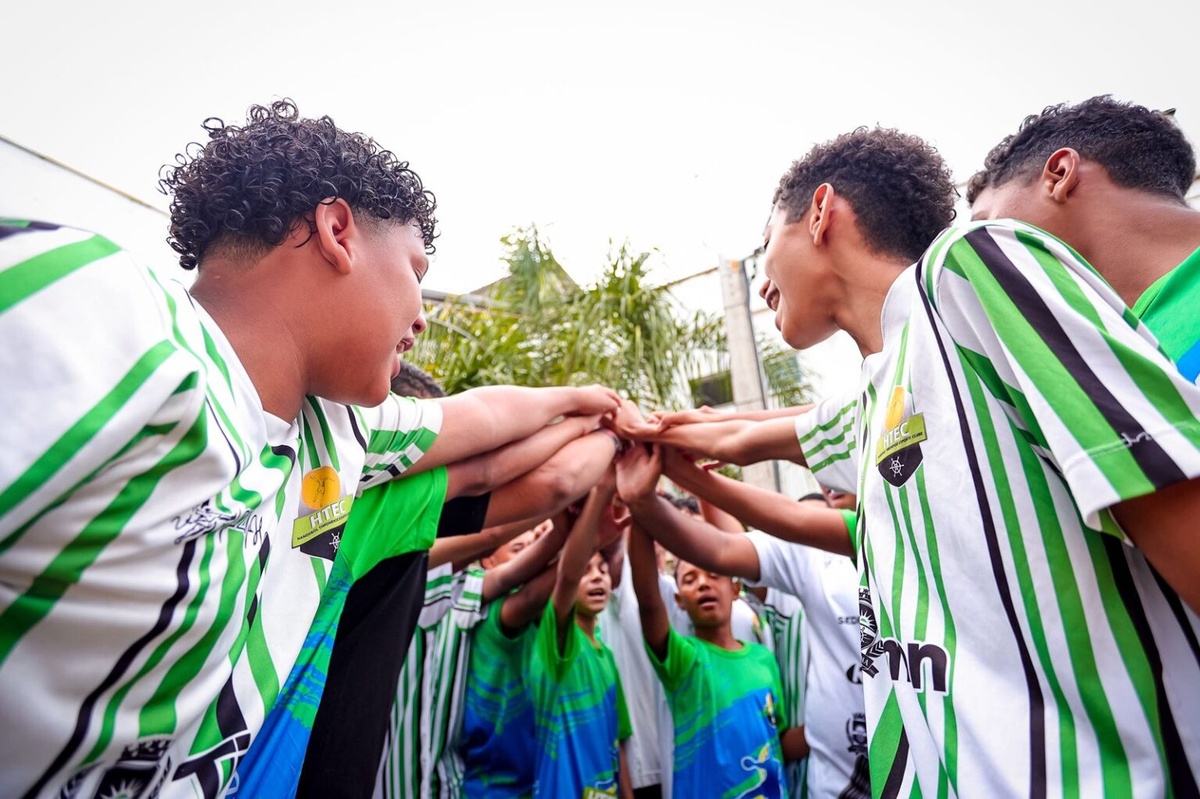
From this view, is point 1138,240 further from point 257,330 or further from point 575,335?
point 575,335

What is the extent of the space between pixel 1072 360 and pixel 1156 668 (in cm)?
46

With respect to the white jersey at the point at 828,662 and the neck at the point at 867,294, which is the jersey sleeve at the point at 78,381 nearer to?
the neck at the point at 867,294

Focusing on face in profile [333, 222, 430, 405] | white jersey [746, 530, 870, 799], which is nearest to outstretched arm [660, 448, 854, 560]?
white jersey [746, 530, 870, 799]

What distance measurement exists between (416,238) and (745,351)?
6042 mm

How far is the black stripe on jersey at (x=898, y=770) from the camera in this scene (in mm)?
1428

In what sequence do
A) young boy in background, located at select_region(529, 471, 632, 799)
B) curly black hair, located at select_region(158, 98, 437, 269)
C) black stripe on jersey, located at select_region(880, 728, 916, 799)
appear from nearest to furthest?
black stripe on jersey, located at select_region(880, 728, 916, 799) < curly black hair, located at select_region(158, 98, 437, 269) < young boy in background, located at select_region(529, 471, 632, 799)

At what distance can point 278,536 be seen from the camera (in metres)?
1.61

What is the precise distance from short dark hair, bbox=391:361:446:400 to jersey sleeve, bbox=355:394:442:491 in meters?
1.21

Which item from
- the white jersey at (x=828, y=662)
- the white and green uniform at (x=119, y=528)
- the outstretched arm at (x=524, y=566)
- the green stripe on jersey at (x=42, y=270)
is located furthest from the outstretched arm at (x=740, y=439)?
the green stripe on jersey at (x=42, y=270)

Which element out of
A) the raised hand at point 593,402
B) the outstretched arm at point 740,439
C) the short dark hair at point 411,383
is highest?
the short dark hair at point 411,383

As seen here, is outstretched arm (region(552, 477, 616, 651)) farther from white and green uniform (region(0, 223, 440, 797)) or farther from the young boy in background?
white and green uniform (region(0, 223, 440, 797))

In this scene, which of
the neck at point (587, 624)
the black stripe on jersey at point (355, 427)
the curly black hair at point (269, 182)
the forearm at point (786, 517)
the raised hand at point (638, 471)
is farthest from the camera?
the neck at point (587, 624)

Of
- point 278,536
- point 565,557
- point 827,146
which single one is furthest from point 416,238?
point 565,557

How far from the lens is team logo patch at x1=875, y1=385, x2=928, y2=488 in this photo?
56.9 inches
